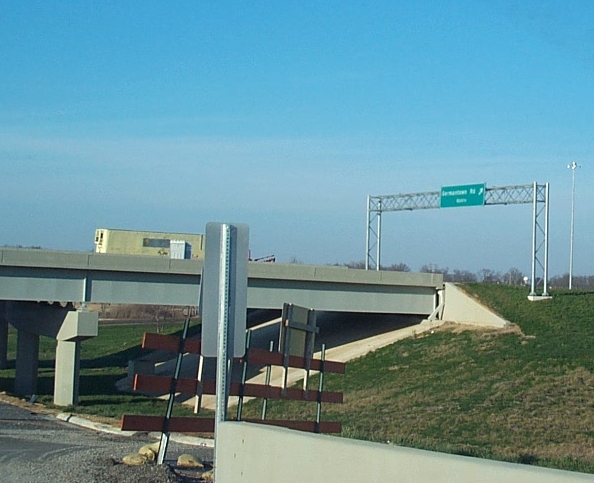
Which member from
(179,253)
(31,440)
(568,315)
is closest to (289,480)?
(31,440)

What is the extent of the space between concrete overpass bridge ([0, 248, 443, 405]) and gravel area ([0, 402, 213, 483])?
33.7 feet

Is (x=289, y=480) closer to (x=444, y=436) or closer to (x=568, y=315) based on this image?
Result: (x=444, y=436)

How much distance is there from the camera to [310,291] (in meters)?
37.7

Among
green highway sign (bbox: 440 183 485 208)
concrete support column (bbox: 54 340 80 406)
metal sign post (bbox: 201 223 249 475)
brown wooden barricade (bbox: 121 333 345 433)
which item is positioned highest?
green highway sign (bbox: 440 183 485 208)

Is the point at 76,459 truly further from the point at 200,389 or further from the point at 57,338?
the point at 57,338

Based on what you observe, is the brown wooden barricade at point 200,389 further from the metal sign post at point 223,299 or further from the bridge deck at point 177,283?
the bridge deck at point 177,283

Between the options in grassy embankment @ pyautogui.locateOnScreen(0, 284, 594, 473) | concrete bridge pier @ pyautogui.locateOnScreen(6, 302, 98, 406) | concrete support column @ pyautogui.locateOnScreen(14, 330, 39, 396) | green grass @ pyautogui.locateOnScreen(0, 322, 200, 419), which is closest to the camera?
grassy embankment @ pyautogui.locateOnScreen(0, 284, 594, 473)

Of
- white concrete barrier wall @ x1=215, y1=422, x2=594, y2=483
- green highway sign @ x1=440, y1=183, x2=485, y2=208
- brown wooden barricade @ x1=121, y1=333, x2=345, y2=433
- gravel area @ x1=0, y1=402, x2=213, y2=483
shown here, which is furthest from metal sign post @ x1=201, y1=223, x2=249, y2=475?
green highway sign @ x1=440, y1=183, x2=485, y2=208

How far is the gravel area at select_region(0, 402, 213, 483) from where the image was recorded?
11195mm

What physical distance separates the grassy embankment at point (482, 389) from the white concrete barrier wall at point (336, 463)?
5790mm

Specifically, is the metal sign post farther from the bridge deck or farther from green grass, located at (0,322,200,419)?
the bridge deck

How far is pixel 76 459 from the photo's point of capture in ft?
42.8

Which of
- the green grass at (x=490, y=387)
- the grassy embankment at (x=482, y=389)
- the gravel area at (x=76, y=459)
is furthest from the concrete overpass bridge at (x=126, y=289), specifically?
the gravel area at (x=76, y=459)

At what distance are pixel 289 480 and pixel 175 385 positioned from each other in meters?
4.32
